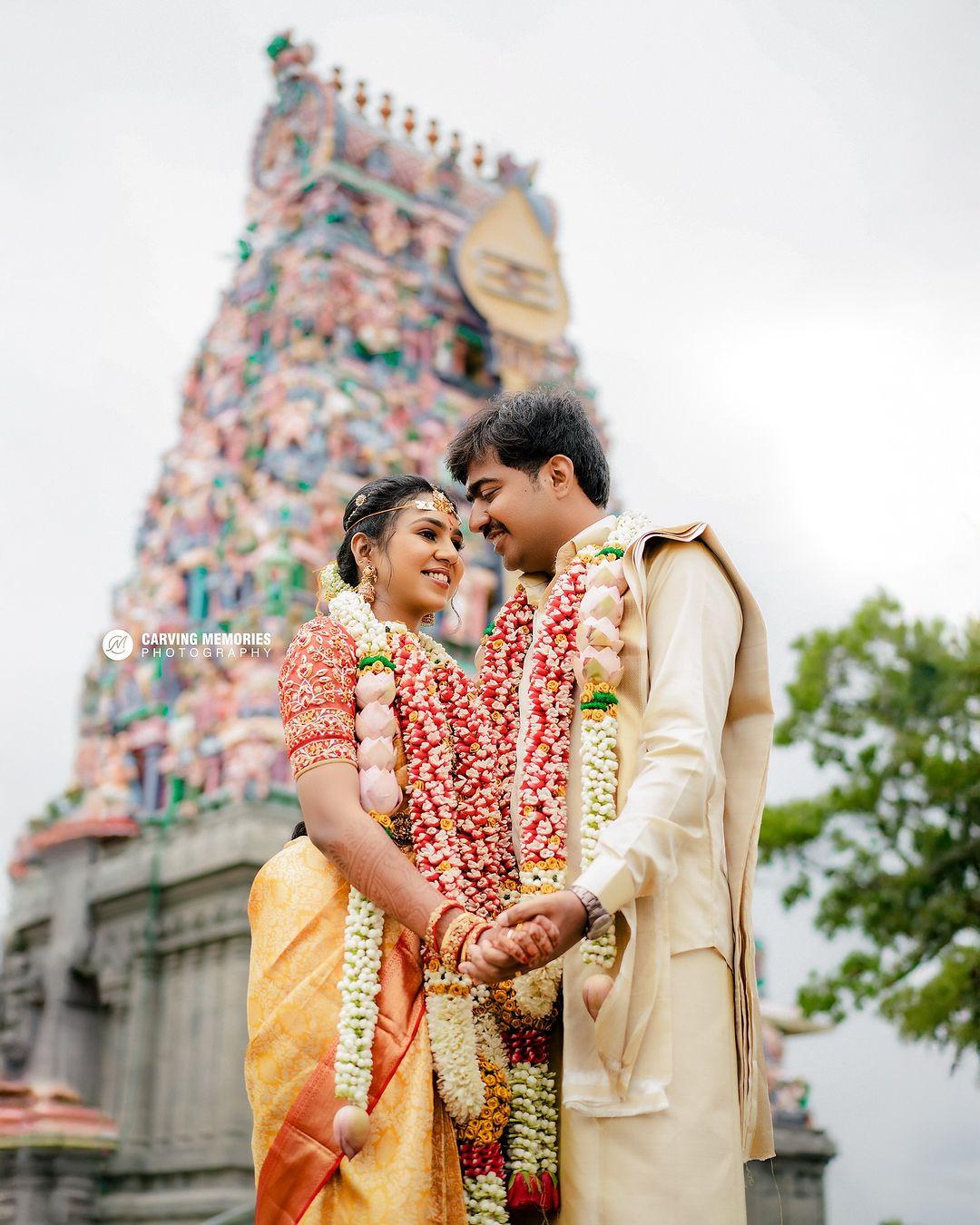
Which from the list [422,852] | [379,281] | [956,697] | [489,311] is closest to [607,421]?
[489,311]

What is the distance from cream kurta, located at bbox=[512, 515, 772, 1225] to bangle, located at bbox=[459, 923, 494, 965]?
167mm

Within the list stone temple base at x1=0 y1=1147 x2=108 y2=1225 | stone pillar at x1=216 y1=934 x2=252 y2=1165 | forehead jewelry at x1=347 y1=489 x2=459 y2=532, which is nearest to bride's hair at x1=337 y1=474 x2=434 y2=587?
forehead jewelry at x1=347 y1=489 x2=459 y2=532

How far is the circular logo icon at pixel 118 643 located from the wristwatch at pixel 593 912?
8695 mm

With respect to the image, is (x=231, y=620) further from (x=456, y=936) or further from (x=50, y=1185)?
(x=456, y=936)

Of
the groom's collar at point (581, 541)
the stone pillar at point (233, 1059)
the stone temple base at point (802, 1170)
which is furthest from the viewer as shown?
the stone temple base at point (802, 1170)

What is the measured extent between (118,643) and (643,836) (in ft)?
28.9

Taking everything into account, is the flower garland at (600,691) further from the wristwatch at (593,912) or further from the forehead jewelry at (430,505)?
the forehead jewelry at (430,505)

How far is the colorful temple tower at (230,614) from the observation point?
829cm

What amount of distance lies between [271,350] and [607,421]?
3378 millimetres

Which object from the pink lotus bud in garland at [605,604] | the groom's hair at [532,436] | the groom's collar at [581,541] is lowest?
the pink lotus bud in garland at [605,604]

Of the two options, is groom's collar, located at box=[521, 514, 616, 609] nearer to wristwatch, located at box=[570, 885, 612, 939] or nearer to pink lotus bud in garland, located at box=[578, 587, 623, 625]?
pink lotus bud in garland, located at box=[578, 587, 623, 625]

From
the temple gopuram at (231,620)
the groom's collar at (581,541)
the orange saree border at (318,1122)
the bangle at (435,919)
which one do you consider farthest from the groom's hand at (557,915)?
the temple gopuram at (231,620)

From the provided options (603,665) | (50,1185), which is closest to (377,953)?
(603,665)

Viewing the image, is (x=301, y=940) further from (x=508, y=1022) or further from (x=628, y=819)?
(x=628, y=819)
